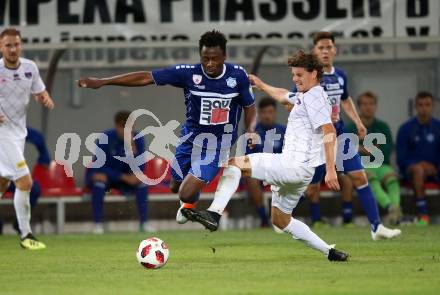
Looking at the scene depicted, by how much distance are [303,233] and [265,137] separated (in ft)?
23.7

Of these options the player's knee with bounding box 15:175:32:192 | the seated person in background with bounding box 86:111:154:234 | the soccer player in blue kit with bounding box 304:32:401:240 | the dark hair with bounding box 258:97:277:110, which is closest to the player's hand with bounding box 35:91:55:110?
the player's knee with bounding box 15:175:32:192

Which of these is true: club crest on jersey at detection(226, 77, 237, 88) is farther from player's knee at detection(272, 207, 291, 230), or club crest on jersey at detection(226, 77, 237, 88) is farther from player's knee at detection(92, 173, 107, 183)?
player's knee at detection(92, 173, 107, 183)

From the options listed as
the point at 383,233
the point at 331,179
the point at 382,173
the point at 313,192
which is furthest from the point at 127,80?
the point at 382,173

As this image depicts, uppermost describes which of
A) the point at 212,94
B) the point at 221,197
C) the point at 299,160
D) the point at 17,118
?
the point at 212,94

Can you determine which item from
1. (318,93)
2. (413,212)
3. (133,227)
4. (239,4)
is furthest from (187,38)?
(318,93)

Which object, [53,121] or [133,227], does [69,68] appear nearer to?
[53,121]

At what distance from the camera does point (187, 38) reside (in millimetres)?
16484

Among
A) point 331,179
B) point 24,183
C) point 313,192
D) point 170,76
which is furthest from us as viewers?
point 313,192

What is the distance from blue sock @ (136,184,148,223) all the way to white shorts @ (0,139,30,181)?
3360 millimetres

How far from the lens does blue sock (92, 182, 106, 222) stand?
1678cm

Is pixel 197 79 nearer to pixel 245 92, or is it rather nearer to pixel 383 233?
pixel 245 92

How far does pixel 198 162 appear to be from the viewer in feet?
39.7

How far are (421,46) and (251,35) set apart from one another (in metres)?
2.78

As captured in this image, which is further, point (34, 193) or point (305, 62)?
point (34, 193)
